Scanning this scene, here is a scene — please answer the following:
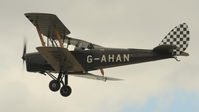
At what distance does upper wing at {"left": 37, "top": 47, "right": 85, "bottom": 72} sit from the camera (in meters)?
23.5

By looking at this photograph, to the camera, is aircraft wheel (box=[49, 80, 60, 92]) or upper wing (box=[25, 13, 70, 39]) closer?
upper wing (box=[25, 13, 70, 39])

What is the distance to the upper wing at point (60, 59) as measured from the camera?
77.0 feet

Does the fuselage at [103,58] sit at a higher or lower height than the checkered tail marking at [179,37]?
lower

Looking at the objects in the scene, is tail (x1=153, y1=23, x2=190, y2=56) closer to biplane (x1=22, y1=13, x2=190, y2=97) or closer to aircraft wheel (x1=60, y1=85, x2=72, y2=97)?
biplane (x1=22, y1=13, x2=190, y2=97)

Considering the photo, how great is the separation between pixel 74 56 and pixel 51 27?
183 cm

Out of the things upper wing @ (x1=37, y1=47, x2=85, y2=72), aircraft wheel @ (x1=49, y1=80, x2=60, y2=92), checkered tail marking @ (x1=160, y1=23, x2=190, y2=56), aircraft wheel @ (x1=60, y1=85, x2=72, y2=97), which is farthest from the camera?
checkered tail marking @ (x1=160, y1=23, x2=190, y2=56)

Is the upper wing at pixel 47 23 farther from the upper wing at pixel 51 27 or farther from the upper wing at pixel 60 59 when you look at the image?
the upper wing at pixel 60 59

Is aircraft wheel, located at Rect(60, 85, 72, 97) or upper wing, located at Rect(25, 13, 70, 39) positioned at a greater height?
upper wing, located at Rect(25, 13, 70, 39)

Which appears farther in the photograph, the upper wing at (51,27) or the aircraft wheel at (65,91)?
the aircraft wheel at (65,91)

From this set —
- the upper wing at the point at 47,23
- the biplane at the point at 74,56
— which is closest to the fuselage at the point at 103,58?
the biplane at the point at 74,56

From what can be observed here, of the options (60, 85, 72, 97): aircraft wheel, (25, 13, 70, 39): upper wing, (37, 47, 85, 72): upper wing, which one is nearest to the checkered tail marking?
(37, 47, 85, 72): upper wing

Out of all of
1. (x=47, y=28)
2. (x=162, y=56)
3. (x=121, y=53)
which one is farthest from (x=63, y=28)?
(x=162, y=56)

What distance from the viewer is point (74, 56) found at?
24844 millimetres

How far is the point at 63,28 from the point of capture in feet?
83.6
